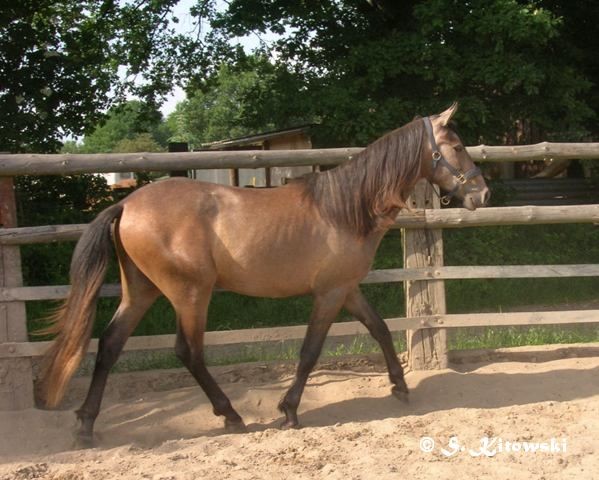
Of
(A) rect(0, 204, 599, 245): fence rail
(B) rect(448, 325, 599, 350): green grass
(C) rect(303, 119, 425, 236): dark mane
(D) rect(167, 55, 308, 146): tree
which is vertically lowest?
(B) rect(448, 325, 599, 350): green grass

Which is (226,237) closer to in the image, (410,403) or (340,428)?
(340,428)

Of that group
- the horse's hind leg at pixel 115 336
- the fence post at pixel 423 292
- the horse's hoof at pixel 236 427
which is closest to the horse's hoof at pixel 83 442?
the horse's hind leg at pixel 115 336

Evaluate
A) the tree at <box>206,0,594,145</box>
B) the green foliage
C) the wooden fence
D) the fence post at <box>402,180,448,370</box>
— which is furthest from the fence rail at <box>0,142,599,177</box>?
the green foliage

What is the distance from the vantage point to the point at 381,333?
4.85 metres

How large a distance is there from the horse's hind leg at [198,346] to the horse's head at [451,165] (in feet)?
5.76

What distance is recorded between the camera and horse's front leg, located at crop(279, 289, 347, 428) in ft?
14.4

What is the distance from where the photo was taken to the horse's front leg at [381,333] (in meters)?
4.81

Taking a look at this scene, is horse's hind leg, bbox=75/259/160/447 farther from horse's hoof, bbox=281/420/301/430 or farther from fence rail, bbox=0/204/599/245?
fence rail, bbox=0/204/599/245

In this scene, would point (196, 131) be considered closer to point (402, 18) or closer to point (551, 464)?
point (402, 18)

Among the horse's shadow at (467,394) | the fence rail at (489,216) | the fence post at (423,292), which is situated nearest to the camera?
the horse's shadow at (467,394)

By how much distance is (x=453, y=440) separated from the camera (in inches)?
149

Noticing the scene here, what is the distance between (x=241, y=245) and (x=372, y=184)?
98cm

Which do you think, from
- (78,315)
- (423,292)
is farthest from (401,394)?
(78,315)

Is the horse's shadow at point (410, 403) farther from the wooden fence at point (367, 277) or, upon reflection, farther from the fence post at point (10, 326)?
the fence post at point (10, 326)
